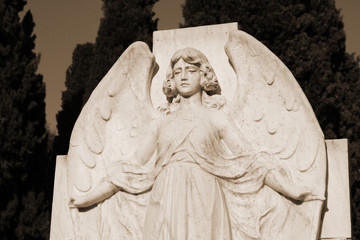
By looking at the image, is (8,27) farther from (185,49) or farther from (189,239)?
(189,239)

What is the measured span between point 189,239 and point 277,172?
1.16 meters

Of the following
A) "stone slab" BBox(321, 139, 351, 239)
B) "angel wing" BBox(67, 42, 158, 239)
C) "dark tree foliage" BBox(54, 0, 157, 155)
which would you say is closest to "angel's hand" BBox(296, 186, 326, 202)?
"stone slab" BBox(321, 139, 351, 239)

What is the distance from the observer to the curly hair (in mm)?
7113

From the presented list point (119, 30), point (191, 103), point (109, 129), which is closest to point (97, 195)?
point (109, 129)

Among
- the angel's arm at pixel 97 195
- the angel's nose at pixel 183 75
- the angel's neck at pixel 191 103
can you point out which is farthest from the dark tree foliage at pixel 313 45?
the angel's arm at pixel 97 195

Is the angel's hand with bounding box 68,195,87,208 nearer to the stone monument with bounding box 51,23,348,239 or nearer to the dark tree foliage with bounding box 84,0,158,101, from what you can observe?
the stone monument with bounding box 51,23,348,239

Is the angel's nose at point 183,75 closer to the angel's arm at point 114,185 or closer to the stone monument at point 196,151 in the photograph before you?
the stone monument at point 196,151

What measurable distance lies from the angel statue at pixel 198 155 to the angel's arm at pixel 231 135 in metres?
0.01

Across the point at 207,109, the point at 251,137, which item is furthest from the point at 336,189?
the point at 207,109

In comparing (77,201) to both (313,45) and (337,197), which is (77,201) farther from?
(313,45)

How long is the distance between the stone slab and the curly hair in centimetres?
133

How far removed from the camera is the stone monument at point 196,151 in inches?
259

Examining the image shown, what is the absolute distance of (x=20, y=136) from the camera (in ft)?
35.4

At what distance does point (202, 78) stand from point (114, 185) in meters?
1.51
